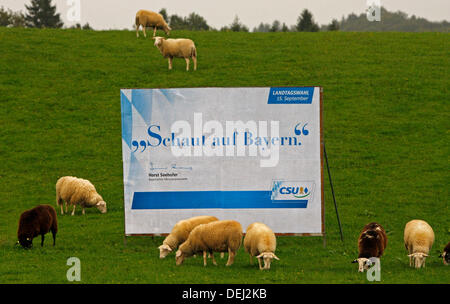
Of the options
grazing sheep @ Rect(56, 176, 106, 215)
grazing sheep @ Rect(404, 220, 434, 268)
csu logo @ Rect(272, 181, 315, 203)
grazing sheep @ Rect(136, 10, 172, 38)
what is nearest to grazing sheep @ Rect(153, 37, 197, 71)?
grazing sheep @ Rect(136, 10, 172, 38)

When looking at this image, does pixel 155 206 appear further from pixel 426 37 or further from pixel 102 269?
pixel 426 37

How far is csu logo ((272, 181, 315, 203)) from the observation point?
21609 millimetres

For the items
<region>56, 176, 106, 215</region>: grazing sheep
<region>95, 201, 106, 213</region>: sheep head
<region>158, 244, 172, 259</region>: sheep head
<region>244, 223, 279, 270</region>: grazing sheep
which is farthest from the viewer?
<region>95, 201, 106, 213</region>: sheep head

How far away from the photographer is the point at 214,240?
18656 mm

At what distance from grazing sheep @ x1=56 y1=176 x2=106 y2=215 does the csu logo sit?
1006 cm

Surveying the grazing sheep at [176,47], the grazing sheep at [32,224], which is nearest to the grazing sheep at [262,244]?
the grazing sheep at [32,224]

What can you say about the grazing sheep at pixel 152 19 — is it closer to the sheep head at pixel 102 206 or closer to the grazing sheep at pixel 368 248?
the sheep head at pixel 102 206

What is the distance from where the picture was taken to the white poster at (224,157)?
21.6 m

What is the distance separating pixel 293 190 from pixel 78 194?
1092 centimetres

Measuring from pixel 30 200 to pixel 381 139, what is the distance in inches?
808

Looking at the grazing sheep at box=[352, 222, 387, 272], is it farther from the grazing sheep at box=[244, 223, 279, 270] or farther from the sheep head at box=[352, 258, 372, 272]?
the grazing sheep at box=[244, 223, 279, 270]

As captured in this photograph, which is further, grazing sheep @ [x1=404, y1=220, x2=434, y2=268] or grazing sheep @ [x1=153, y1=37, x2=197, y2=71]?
grazing sheep @ [x1=153, y1=37, x2=197, y2=71]

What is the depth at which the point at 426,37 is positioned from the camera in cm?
6203

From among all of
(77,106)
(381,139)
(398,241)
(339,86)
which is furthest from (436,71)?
(398,241)
